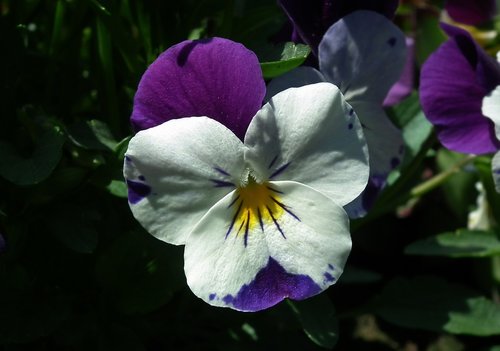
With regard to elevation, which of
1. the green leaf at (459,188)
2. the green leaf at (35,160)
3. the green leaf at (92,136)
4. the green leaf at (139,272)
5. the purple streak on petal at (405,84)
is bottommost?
the green leaf at (459,188)

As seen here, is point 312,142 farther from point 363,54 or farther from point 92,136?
point 92,136

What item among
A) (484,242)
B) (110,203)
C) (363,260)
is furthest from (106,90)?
(363,260)

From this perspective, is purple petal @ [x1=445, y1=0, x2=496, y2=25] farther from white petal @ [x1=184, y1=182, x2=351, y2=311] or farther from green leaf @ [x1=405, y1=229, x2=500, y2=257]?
white petal @ [x1=184, y1=182, x2=351, y2=311]

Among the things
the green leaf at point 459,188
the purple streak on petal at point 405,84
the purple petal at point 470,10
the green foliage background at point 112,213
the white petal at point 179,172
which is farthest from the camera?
the green leaf at point 459,188

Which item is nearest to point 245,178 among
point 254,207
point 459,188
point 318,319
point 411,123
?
point 254,207

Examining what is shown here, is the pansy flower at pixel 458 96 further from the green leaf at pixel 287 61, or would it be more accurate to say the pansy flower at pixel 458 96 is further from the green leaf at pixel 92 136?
the green leaf at pixel 92 136

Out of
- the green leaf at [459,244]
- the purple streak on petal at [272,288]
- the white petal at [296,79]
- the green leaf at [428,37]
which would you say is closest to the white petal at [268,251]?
the purple streak on petal at [272,288]
